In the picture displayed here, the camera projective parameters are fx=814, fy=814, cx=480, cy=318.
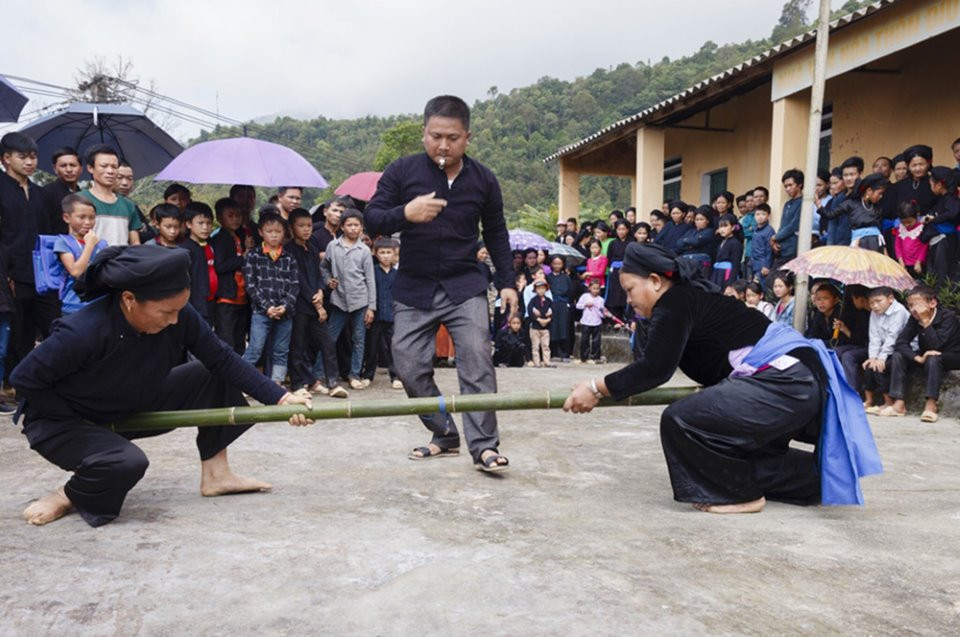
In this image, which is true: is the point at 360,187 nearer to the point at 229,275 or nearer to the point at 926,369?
the point at 229,275

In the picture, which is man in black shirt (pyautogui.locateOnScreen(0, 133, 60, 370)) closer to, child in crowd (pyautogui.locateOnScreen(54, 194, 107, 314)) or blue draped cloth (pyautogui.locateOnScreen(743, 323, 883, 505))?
child in crowd (pyautogui.locateOnScreen(54, 194, 107, 314))

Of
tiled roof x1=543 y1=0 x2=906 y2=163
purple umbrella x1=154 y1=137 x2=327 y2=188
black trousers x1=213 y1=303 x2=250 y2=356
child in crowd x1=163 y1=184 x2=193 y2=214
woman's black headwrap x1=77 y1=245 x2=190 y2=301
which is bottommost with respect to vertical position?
black trousers x1=213 y1=303 x2=250 y2=356

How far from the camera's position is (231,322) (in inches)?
268

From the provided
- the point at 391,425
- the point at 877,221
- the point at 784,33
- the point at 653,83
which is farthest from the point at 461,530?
the point at 653,83

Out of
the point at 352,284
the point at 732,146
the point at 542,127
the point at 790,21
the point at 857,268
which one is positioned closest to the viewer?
the point at 857,268

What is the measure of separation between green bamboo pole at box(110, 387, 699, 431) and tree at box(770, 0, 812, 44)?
34047 mm

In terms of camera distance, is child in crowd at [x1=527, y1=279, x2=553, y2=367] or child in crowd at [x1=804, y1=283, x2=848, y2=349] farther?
child in crowd at [x1=527, y1=279, x2=553, y2=367]

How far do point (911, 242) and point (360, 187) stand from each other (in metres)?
6.26

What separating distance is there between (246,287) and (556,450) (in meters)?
3.10

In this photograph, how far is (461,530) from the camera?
10.7ft

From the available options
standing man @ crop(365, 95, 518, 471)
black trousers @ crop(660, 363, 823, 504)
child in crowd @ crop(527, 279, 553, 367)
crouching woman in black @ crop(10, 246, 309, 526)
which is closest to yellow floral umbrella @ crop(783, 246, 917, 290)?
black trousers @ crop(660, 363, 823, 504)

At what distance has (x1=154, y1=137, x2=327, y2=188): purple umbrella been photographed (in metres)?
6.49

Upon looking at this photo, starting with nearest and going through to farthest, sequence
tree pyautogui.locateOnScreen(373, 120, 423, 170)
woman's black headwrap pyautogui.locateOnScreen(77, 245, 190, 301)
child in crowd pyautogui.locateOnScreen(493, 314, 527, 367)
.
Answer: woman's black headwrap pyautogui.locateOnScreen(77, 245, 190, 301) < child in crowd pyautogui.locateOnScreen(493, 314, 527, 367) < tree pyautogui.locateOnScreen(373, 120, 423, 170)

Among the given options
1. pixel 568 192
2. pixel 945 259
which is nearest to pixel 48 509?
pixel 945 259
